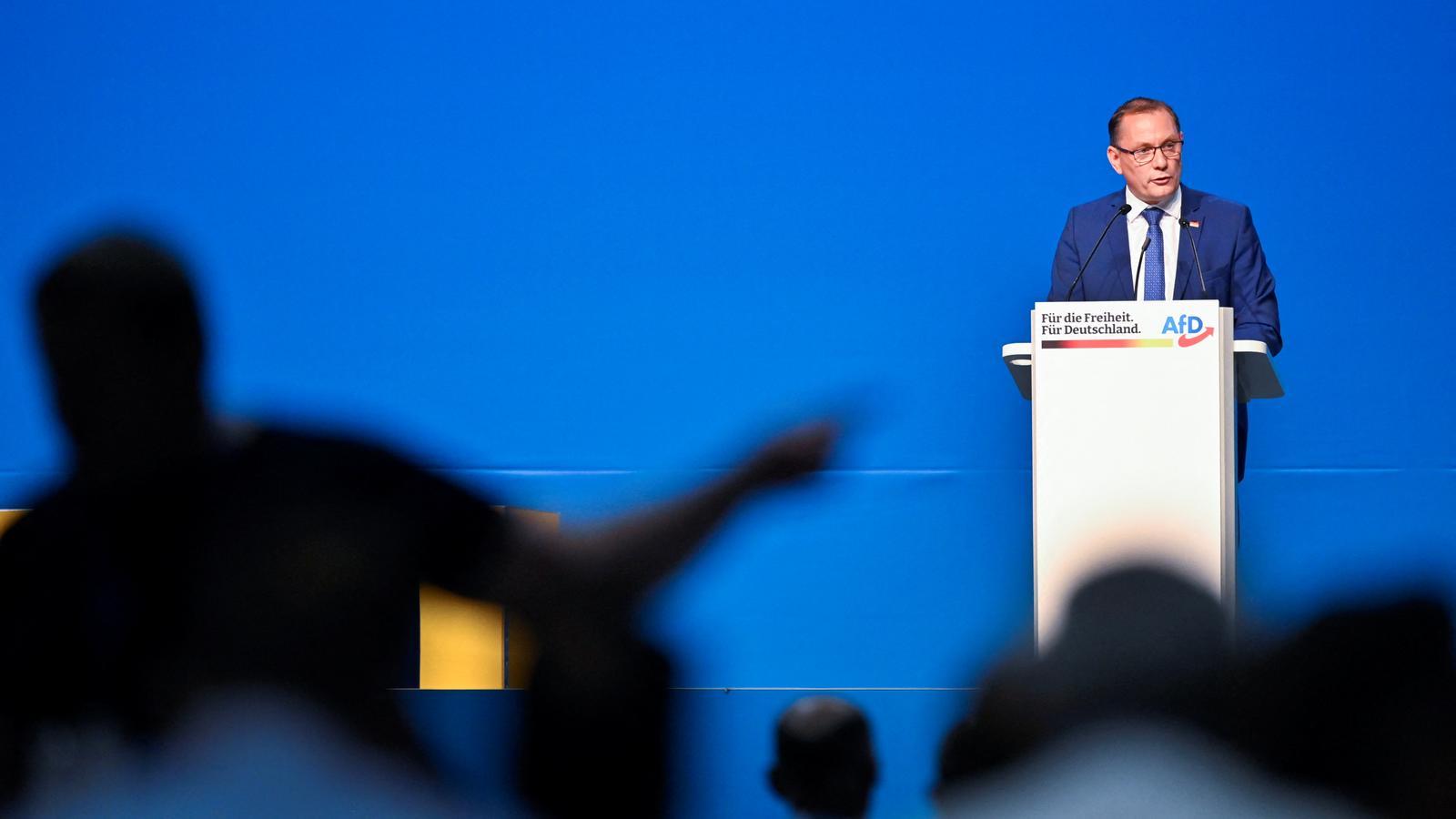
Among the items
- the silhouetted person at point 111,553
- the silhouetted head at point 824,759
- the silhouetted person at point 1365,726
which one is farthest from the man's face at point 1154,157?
the silhouetted person at point 111,553

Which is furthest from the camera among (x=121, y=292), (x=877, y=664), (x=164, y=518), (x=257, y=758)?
(x=877, y=664)

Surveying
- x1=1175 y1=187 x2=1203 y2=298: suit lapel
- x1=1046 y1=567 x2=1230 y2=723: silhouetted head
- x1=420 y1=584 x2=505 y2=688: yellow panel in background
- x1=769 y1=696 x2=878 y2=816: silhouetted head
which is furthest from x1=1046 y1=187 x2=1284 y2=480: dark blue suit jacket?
x1=420 y1=584 x2=505 y2=688: yellow panel in background

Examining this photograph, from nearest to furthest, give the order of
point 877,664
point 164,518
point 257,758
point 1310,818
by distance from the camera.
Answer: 1. point 1310,818
2. point 257,758
3. point 164,518
4. point 877,664

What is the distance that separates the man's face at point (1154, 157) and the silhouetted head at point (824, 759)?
124 centimetres

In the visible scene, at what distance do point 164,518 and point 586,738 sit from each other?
0.88 meters

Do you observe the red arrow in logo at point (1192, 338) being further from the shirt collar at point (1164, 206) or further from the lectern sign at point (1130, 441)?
the shirt collar at point (1164, 206)

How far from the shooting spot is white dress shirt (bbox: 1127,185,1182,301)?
2.76 metres

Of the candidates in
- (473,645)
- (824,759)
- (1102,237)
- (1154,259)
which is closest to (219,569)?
(473,645)

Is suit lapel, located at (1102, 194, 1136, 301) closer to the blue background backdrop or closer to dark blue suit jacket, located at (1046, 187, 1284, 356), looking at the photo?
dark blue suit jacket, located at (1046, 187, 1284, 356)

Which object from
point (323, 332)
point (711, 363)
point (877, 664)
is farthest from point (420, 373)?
point (877, 664)

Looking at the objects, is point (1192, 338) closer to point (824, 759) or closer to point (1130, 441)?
point (1130, 441)

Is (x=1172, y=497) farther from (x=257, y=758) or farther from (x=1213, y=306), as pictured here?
(x=257, y=758)

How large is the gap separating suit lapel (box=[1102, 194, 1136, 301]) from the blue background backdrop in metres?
1.08

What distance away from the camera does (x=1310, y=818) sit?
→ 190cm
